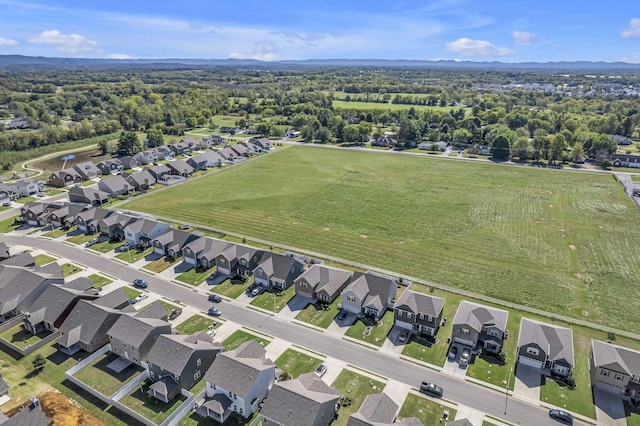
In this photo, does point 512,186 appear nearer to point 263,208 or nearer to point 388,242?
point 388,242

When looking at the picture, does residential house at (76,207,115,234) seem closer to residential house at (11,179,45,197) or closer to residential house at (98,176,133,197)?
residential house at (98,176,133,197)

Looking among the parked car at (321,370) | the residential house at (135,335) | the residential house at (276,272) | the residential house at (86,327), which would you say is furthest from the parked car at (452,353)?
the residential house at (86,327)

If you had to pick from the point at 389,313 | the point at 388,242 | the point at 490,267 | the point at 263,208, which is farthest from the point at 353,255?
the point at 263,208

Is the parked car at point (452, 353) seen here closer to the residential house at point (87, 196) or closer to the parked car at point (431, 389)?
the parked car at point (431, 389)

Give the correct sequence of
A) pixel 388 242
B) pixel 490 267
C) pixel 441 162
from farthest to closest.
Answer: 1. pixel 441 162
2. pixel 388 242
3. pixel 490 267

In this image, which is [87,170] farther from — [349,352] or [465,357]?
[465,357]

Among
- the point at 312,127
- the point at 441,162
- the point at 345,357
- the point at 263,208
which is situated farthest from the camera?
the point at 312,127
